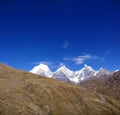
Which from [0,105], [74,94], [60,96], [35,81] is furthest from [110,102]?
[0,105]

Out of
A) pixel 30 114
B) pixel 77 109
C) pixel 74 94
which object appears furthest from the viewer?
pixel 74 94

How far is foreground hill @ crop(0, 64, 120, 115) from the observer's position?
129125 millimetres

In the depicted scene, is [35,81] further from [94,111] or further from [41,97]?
[94,111]

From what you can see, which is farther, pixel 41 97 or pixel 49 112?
pixel 41 97

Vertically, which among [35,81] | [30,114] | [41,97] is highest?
[35,81]

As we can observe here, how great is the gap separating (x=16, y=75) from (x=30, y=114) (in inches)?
1778

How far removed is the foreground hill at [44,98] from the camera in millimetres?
129125

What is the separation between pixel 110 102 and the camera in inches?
6604

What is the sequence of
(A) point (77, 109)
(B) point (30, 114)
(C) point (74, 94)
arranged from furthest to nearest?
(C) point (74, 94) < (A) point (77, 109) < (B) point (30, 114)

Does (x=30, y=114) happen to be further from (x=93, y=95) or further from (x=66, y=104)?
(x=93, y=95)

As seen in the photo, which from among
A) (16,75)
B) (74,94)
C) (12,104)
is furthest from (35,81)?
(12,104)

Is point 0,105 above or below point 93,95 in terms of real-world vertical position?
below

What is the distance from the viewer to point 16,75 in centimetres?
16450

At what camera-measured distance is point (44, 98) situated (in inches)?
5576
